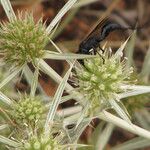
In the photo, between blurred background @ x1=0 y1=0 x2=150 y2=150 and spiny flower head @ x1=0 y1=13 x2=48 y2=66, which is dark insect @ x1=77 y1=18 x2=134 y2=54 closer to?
spiny flower head @ x1=0 y1=13 x2=48 y2=66

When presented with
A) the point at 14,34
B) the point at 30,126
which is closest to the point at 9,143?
the point at 30,126

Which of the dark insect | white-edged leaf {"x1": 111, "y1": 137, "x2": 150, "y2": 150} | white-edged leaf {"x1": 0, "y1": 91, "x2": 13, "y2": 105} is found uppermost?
the dark insect

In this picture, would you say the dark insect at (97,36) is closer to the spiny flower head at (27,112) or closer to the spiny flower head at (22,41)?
the spiny flower head at (22,41)

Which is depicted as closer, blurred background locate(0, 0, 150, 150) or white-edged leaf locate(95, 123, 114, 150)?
white-edged leaf locate(95, 123, 114, 150)

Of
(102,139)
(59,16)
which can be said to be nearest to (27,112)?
(59,16)

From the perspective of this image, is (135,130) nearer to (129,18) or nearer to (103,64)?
(103,64)

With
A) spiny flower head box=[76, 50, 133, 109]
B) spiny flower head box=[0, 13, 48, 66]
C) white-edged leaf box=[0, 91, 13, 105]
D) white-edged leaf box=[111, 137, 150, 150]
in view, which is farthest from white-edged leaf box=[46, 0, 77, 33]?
white-edged leaf box=[111, 137, 150, 150]
